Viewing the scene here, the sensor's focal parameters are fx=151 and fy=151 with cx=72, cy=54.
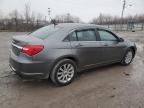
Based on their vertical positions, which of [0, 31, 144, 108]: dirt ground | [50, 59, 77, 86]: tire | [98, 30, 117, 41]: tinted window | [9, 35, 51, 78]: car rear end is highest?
[98, 30, 117, 41]: tinted window

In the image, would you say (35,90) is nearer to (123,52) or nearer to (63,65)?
(63,65)

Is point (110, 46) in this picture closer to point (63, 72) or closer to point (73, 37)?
point (73, 37)

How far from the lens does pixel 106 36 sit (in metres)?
4.79

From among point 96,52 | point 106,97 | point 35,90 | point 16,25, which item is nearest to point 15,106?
point 35,90

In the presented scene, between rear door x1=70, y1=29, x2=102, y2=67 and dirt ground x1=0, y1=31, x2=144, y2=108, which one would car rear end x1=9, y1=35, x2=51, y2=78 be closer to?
dirt ground x1=0, y1=31, x2=144, y2=108

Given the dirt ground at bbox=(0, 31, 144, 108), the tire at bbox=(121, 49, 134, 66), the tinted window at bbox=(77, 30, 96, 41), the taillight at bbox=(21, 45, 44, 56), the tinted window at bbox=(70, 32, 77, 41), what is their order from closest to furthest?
1. the dirt ground at bbox=(0, 31, 144, 108)
2. the taillight at bbox=(21, 45, 44, 56)
3. the tinted window at bbox=(70, 32, 77, 41)
4. the tinted window at bbox=(77, 30, 96, 41)
5. the tire at bbox=(121, 49, 134, 66)

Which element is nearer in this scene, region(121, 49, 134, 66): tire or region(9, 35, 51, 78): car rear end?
region(9, 35, 51, 78): car rear end

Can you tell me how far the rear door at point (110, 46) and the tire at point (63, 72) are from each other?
3.97 ft

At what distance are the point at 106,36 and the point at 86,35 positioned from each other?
0.86m

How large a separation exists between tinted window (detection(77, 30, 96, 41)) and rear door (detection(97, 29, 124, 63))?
0.90ft

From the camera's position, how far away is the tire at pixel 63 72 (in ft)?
12.1

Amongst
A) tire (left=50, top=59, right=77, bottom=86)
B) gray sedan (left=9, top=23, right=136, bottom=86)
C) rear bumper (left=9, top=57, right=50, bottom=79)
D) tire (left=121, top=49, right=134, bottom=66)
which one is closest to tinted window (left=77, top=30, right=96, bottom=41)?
gray sedan (left=9, top=23, right=136, bottom=86)

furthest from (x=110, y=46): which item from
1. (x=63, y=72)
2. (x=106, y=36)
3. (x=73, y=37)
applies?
(x=63, y=72)

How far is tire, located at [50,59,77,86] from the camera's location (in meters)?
3.68
